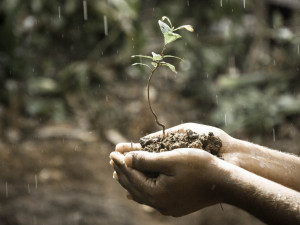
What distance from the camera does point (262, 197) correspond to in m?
1.60

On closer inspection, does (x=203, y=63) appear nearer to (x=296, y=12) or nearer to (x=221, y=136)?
(x=296, y=12)

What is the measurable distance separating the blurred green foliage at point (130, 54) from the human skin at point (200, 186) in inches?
134

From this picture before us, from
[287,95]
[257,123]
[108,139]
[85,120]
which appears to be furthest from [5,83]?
[287,95]

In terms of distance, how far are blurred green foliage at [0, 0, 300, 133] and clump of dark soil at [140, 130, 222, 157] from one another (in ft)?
10.4

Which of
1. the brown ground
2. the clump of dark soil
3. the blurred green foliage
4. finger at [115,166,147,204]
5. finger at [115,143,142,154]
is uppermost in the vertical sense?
the blurred green foliage

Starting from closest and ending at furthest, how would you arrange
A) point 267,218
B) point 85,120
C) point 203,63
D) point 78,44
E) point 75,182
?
point 267,218, point 75,182, point 85,120, point 203,63, point 78,44

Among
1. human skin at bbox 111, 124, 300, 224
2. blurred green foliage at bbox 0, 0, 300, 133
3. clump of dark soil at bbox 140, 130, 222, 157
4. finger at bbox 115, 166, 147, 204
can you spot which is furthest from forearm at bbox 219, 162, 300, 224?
blurred green foliage at bbox 0, 0, 300, 133

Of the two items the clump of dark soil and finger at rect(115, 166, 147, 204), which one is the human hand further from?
the clump of dark soil

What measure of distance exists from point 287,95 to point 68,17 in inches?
157

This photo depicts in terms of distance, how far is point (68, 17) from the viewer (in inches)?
251

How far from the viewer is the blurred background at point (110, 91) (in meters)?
4.07

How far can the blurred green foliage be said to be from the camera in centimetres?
534

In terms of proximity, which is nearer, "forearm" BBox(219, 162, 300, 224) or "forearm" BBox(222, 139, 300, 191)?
"forearm" BBox(219, 162, 300, 224)

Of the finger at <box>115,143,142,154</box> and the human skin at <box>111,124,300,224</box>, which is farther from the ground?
the finger at <box>115,143,142,154</box>
